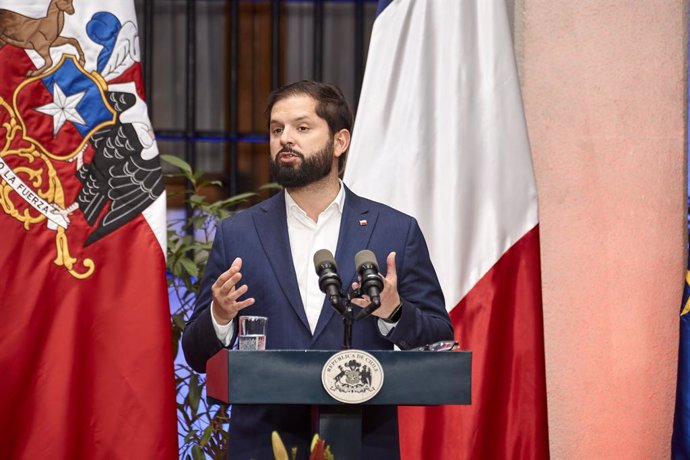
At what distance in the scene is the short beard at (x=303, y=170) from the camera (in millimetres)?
2504

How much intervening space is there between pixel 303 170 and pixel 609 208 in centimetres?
138

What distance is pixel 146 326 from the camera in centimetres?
299

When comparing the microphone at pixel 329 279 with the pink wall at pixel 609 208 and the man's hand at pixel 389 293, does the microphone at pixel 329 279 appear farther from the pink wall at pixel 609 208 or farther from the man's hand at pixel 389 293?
the pink wall at pixel 609 208

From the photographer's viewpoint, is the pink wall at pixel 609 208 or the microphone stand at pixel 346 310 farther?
the pink wall at pixel 609 208

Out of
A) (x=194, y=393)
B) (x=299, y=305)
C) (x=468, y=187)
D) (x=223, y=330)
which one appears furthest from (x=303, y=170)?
(x=194, y=393)

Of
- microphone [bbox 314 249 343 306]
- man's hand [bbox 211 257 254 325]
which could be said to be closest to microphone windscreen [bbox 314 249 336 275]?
microphone [bbox 314 249 343 306]

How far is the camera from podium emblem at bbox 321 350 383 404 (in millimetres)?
1913

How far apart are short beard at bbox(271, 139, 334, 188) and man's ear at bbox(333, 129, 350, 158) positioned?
0.09 metres

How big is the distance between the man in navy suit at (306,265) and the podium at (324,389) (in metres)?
0.24

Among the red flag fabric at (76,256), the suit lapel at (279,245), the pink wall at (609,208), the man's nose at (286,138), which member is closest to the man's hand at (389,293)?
the suit lapel at (279,245)

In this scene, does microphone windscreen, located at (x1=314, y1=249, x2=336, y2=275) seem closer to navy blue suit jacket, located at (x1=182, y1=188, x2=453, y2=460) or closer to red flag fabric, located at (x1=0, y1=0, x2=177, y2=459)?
navy blue suit jacket, located at (x1=182, y1=188, x2=453, y2=460)

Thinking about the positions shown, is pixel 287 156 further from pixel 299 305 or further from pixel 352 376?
pixel 352 376

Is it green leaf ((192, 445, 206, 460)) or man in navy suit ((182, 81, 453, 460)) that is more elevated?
man in navy suit ((182, 81, 453, 460))

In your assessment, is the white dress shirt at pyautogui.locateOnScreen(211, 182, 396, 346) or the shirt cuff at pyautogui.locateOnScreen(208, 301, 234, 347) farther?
the white dress shirt at pyautogui.locateOnScreen(211, 182, 396, 346)
